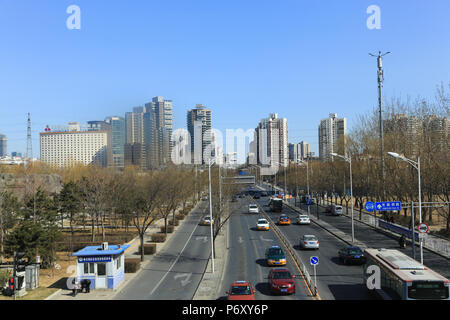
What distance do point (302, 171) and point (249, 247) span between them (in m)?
57.1

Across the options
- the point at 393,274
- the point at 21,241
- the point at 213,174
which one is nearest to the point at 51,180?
the point at 213,174

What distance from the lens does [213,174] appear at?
224 feet

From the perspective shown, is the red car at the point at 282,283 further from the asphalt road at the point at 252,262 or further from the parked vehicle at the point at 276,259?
the parked vehicle at the point at 276,259

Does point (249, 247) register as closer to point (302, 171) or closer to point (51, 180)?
point (51, 180)

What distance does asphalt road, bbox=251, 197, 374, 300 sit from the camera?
19.5m

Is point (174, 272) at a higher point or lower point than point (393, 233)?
lower

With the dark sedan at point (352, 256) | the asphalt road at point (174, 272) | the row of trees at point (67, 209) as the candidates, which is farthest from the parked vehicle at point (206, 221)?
the dark sedan at point (352, 256)

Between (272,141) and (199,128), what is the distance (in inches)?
1160

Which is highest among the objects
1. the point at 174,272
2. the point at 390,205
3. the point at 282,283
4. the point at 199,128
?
the point at 199,128

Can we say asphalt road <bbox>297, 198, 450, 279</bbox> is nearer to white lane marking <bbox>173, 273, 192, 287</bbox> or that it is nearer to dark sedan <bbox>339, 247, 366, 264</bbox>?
dark sedan <bbox>339, 247, 366, 264</bbox>

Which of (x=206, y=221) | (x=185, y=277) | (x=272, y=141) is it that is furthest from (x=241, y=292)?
(x=272, y=141)

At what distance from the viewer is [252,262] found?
28.4m

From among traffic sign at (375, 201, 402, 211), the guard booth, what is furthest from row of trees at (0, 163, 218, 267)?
traffic sign at (375, 201, 402, 211)

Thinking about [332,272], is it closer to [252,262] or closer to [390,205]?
[252,262]
